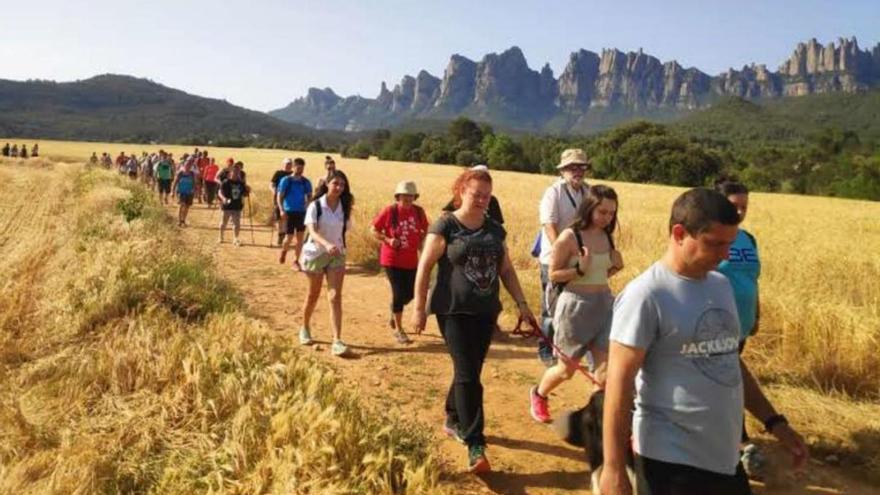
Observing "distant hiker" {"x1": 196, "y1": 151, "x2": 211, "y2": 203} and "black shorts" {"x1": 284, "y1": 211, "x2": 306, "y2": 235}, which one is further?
"distant hiker" {"x1": 196, "y1": 151, "x2": 211, "y2": 203}

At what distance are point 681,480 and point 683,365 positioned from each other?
1.45ft

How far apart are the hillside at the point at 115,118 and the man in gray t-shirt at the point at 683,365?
133 meters

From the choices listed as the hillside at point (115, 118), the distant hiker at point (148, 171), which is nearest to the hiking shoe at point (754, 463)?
the distant hiker at point (148, 171)

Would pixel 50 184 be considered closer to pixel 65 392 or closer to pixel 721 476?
pixel 65 392

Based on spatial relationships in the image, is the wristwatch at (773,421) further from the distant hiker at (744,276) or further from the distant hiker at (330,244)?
the distant hiker at (330,244)

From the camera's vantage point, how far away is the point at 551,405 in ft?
18.8

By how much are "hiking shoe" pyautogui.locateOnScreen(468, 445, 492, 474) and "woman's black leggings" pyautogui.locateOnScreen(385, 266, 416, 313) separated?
3351mm

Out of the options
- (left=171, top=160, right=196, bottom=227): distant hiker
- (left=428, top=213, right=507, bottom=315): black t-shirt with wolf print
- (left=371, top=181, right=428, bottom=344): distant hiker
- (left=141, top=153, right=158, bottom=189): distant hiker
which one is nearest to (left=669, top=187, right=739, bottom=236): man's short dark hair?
(left=428, top=213, right=507, bottom=315): black t-shirt with wolf print

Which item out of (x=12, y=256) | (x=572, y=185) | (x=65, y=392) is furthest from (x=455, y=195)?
(x=12, y=256)

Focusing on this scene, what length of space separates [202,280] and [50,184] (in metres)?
22.9

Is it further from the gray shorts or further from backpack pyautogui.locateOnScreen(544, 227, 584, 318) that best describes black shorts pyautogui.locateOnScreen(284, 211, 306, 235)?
the gray shorts

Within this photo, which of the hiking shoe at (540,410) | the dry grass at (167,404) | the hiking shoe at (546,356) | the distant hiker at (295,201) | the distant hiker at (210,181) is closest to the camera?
the dry grass at (167,404)

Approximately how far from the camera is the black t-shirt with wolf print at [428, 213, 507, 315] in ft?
14.0

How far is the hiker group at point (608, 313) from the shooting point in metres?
2.44
